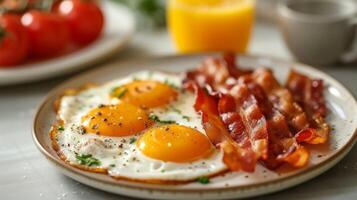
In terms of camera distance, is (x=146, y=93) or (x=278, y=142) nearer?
(x=278, y=142)

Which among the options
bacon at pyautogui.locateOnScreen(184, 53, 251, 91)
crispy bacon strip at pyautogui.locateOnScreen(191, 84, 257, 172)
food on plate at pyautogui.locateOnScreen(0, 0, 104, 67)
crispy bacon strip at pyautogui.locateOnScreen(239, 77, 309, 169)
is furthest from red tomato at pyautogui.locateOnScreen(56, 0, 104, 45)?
crispy bacon strip at pyautogui.locateOnScreen(239, 77, 309, 169)

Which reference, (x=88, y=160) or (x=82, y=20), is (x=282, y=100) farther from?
(x=82, y=20)

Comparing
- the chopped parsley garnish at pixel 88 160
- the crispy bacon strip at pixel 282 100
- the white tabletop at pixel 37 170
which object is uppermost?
the crispy bacon strip at pixel 282 100

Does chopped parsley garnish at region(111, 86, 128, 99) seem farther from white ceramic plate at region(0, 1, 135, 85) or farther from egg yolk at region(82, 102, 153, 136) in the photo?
white ceramic plate at region(0, 1, 135, 85)

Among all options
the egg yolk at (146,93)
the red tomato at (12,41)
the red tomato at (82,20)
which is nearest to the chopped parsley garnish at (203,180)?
the egg yolk at (146,93)

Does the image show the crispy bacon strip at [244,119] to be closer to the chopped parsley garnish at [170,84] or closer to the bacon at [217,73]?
the bacon at [217,73]

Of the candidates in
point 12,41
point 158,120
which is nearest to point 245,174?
point 158,120
